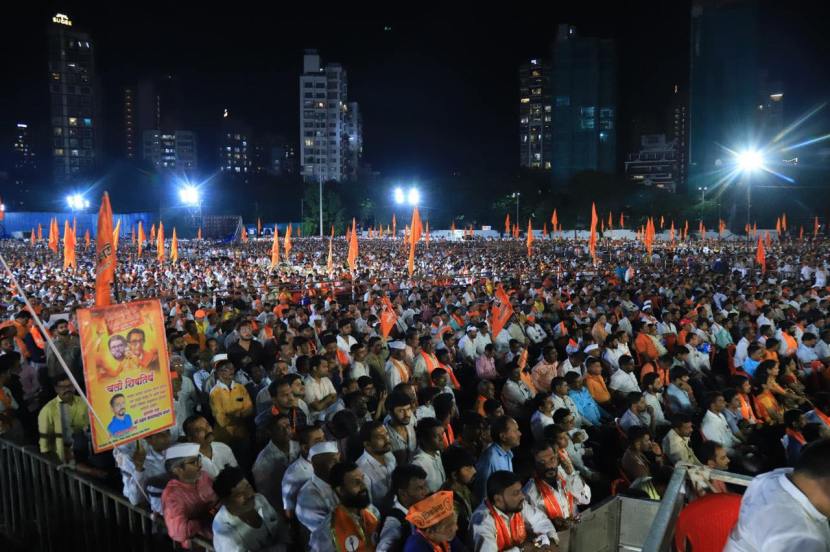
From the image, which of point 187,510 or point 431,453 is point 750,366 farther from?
point 187,510

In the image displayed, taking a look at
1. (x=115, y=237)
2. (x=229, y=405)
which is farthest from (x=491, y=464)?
(x=115, y=237)

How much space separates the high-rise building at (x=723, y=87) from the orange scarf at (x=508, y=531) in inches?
2781

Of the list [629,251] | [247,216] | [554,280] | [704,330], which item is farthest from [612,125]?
[704,330]

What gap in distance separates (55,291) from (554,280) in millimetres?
12889

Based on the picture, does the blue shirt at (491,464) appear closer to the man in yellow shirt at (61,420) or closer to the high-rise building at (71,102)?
the man in yellow shirt at (61,420)

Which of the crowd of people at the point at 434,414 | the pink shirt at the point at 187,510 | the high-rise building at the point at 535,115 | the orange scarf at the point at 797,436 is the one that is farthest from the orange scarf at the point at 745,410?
the high-rise building at the point at 535,115

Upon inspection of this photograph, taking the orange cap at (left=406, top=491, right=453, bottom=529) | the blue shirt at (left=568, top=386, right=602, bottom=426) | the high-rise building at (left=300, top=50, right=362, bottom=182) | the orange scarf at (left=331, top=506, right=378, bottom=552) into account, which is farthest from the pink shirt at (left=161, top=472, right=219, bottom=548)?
the high-rise building at (left=300, top=50, right=362, bottom=182)

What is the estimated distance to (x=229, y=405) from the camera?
607 centimetres

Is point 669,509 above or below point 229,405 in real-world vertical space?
above

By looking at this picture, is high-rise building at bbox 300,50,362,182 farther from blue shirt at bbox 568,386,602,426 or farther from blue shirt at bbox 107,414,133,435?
blue shirt at bbox 107,414,133,435

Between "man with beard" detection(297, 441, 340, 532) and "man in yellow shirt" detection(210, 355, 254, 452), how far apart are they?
2108 millimetres

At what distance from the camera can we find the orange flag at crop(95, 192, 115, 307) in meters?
6.94

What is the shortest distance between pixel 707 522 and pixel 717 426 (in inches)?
138

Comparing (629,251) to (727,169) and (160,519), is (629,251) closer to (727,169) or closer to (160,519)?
(160,519)
